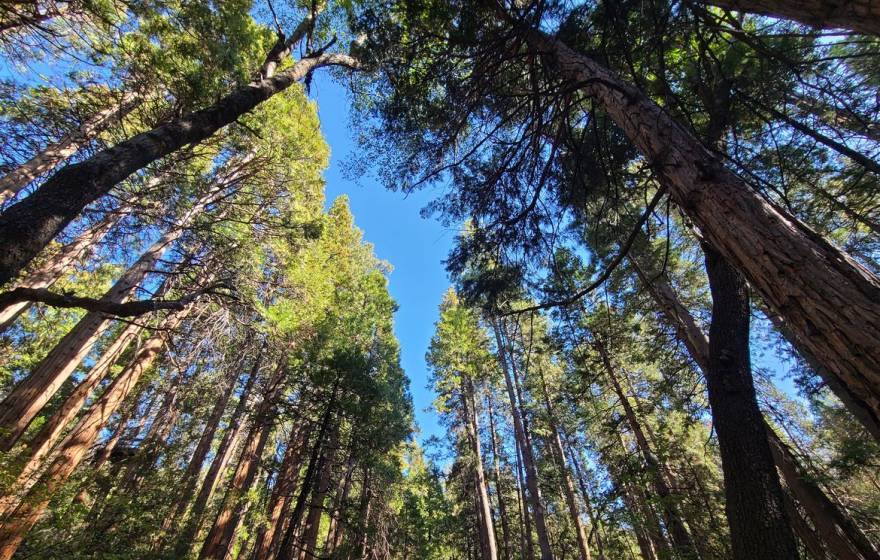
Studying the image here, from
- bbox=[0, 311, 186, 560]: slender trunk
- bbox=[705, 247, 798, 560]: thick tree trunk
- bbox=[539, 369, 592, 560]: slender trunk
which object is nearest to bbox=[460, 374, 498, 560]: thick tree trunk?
bbox=[539, 369, 592, 560]: slender trunk

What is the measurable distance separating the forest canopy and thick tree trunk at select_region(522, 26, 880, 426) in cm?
1

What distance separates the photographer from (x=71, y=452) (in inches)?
235

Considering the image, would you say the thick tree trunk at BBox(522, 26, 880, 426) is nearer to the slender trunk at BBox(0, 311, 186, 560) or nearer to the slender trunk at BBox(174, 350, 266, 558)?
the slender trunk at BBox(0, 311, 186, 560)

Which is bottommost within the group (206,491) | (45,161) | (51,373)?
(206,491)

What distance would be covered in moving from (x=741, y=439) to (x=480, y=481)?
1163 centimetres

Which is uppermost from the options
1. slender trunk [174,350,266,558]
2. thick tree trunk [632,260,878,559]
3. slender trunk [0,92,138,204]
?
slender trunk [0,92,138,204]

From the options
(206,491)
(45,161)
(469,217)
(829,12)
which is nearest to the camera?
(829,12)

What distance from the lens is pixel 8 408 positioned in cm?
554

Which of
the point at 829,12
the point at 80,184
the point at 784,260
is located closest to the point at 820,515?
the point at 784,260

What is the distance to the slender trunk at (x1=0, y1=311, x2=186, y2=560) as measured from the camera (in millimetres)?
4855

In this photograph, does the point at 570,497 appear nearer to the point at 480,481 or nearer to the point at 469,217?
the point at 480,481

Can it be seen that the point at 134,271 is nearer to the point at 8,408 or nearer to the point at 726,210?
the point at 8,408

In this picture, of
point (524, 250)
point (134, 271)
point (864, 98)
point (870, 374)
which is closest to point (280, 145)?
point (134, 271)

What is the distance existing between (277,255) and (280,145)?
3052 millimetres
